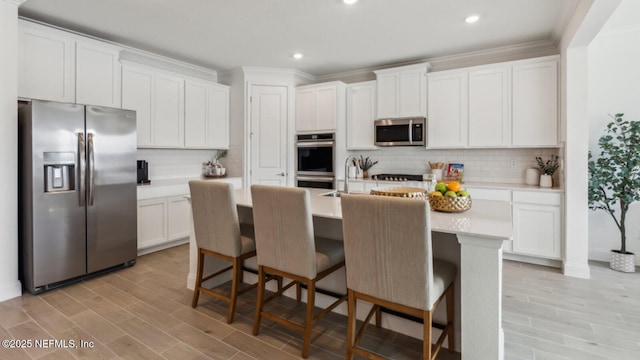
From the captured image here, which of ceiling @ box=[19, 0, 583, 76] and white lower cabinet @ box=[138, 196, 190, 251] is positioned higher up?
ceiling @ box=[19, 0, 583, 76]

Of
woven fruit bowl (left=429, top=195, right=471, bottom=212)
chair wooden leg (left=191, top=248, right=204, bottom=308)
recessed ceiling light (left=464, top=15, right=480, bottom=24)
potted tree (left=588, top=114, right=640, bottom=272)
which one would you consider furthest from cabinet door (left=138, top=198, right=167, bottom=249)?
potted tree (left=588, top=114, right=640, bottom=272)

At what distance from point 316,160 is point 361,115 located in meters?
0.98

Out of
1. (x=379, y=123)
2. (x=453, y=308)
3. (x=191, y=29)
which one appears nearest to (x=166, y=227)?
(x=191, y=29)

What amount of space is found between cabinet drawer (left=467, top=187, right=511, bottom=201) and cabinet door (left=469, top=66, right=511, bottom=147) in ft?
1.99

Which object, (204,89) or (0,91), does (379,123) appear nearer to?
(204,89)

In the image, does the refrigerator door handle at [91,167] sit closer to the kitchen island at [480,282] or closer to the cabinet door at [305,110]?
the cabinet door at [305,110]

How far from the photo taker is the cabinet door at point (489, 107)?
3.93 meters

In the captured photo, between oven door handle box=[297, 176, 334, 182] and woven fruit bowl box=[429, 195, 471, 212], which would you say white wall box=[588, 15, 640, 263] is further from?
oven door handle box=[297, 176, 334, 182]

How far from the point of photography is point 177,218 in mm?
4301

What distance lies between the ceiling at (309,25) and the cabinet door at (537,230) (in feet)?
6.33

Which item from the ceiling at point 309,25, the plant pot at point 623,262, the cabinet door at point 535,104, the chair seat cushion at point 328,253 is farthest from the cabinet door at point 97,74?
the plant pot at point 623,262

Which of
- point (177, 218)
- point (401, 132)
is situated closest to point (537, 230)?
point (401, 132)

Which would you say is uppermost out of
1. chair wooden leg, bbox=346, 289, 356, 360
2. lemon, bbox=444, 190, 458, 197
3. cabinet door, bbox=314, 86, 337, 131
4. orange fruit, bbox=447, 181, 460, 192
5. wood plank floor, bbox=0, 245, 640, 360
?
cabinet door, bbox=314, 86, 337, 131

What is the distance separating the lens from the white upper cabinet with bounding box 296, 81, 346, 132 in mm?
4867
